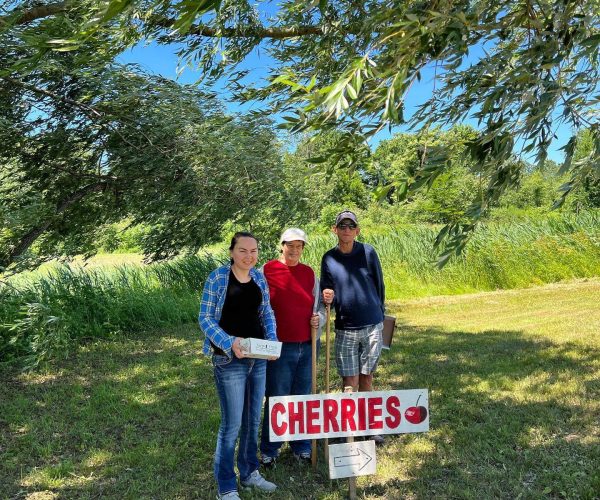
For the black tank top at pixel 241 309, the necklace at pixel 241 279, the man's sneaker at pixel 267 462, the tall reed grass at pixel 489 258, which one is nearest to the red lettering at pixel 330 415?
the black tank top at pixel 241 309

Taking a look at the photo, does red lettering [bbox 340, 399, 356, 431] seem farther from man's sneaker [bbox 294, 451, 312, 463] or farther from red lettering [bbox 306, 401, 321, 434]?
man's sneaker [bbox 294, 451, 312, 463]

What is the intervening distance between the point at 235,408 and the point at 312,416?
0.47m

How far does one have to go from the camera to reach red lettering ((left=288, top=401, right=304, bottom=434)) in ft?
10.8

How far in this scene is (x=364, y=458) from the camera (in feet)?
10.8

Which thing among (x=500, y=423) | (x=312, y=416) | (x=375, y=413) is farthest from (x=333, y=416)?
(x=500, y=423)

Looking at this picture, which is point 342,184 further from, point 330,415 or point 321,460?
point 330,415

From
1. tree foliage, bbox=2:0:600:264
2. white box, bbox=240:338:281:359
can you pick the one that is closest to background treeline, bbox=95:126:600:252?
tree foliage, bbox=2:0:600:264

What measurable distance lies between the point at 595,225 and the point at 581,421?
38.8 ft

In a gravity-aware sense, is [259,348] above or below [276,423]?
above

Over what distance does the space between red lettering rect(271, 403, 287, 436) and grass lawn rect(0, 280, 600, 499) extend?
48 centimetres

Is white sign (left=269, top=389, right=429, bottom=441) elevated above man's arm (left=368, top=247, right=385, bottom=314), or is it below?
below

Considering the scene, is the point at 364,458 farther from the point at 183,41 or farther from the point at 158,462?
the point at 183,41

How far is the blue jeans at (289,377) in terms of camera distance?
12.0ft

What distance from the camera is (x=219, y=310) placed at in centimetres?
322
